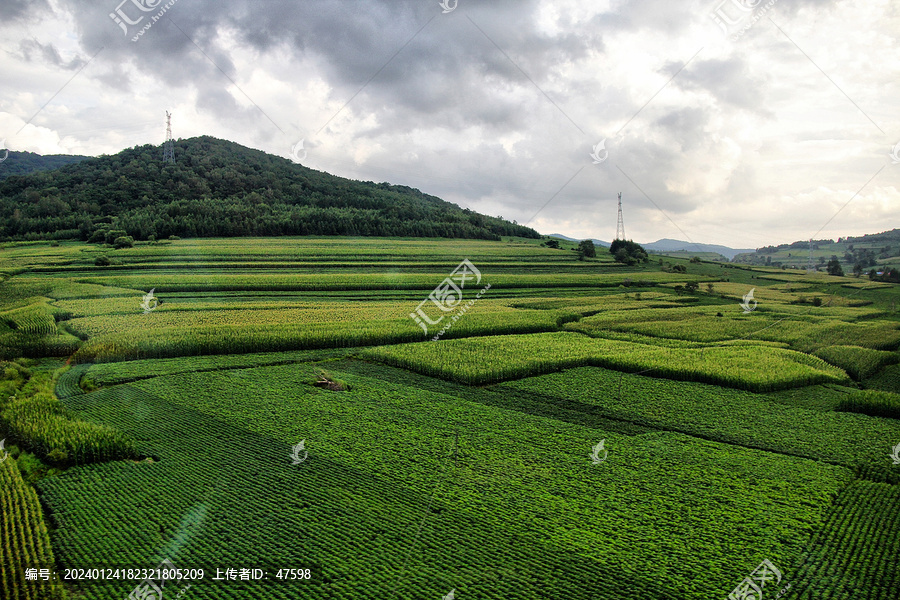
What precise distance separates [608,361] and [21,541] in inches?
1023

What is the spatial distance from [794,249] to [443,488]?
191 meters

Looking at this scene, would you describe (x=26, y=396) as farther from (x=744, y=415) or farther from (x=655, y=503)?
(x=744, y=415)

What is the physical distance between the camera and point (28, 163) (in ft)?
398

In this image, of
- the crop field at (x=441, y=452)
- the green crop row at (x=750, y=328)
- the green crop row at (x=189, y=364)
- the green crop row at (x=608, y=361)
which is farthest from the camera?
the green crop row at (x=750, y=328)

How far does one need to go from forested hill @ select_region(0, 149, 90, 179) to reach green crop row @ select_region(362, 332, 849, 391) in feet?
360

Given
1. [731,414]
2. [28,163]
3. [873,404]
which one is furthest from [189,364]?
[28,163]

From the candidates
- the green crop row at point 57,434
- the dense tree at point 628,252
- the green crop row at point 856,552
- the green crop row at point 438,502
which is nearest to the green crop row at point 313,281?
the dense tree at point 628,252

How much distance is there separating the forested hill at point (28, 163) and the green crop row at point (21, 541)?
113m

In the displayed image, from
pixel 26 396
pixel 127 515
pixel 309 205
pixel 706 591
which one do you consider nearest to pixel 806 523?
pixel 706 591

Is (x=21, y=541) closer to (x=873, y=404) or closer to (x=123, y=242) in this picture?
(x=873, y=404)

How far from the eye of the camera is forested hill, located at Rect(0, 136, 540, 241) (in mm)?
80062

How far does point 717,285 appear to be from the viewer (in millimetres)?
70562

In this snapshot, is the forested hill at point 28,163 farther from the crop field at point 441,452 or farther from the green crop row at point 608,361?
the green crop row at point 608,361

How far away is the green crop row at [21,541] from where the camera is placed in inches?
424
